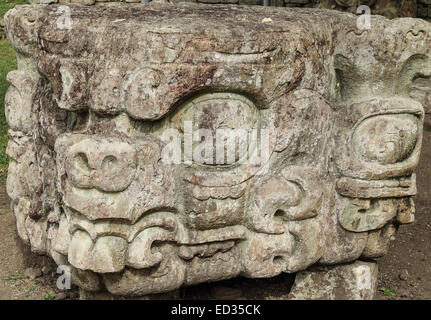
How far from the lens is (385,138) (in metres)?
3.21

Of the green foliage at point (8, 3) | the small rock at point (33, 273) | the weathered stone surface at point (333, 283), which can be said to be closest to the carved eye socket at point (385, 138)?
the weathered stone surface at point (333, 283)

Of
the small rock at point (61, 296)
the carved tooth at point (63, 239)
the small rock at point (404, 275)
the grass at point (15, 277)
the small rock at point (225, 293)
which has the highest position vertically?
the carved tooth at point (63, 239)

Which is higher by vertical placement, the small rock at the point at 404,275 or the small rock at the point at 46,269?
the small rock at the point at 404,275

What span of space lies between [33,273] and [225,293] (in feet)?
3.51

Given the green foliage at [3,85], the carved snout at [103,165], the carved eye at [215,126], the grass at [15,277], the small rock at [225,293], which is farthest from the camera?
the green foliage at [3,85]

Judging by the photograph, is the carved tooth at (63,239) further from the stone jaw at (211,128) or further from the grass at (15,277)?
the grass at (15,277)

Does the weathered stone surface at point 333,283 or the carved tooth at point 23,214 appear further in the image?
the carved tooth at point 23,214

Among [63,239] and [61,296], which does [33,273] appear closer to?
[61,296]

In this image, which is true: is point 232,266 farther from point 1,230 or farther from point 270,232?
point 1,230

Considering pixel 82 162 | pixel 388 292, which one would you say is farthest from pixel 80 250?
pixel 388 292

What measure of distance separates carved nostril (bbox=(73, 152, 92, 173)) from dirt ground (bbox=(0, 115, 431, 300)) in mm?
775

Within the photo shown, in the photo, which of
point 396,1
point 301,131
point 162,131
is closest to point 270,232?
point 301,131

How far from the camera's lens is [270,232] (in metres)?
3.05

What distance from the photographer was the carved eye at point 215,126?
2.88 m
